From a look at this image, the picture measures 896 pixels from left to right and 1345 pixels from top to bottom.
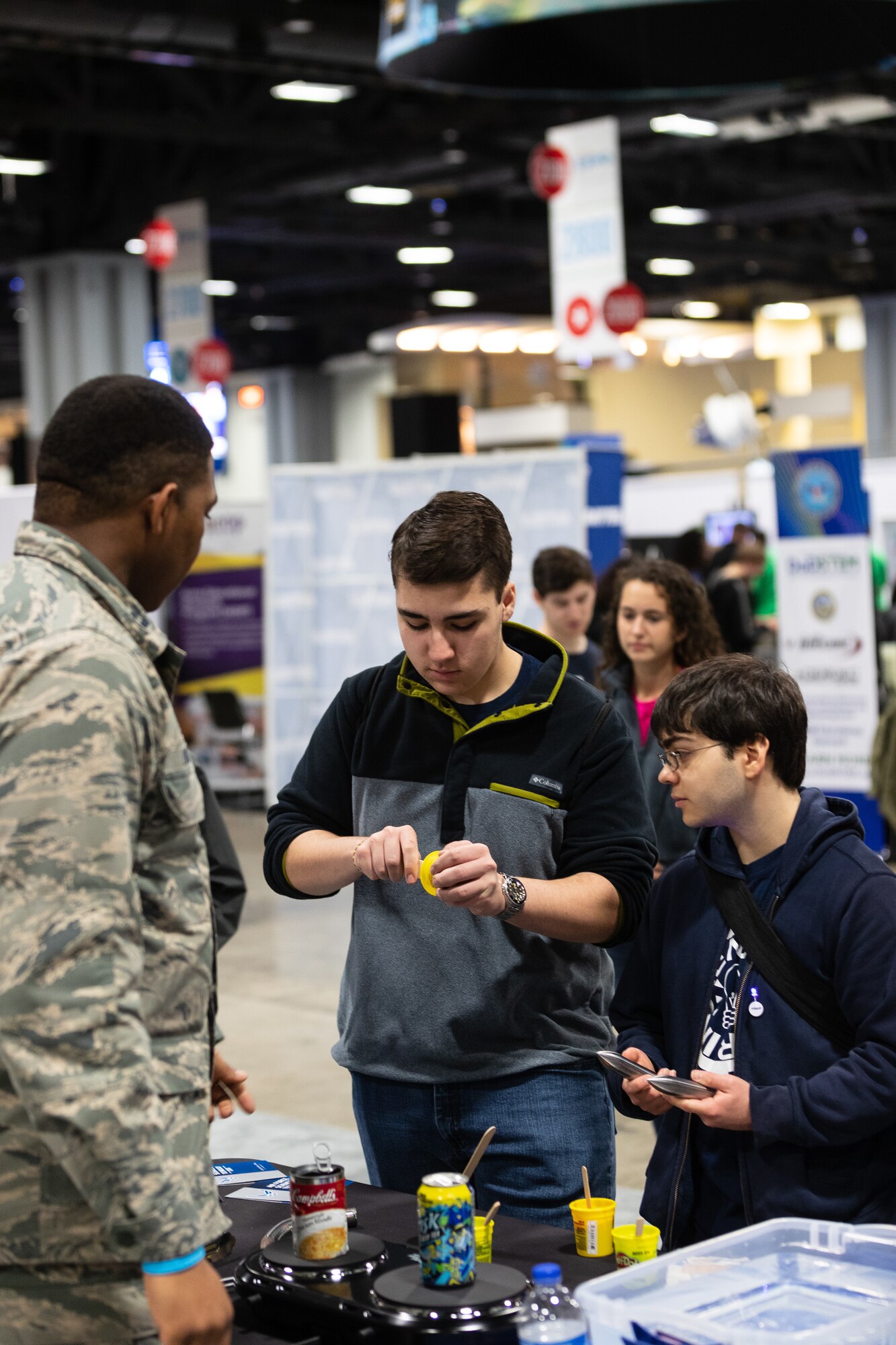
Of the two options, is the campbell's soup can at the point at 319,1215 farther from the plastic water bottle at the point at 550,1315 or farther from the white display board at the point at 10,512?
the white display board at the point at 10,512

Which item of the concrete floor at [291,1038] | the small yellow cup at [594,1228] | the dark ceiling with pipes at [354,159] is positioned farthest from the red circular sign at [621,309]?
the small yellow cup at [594,1228]

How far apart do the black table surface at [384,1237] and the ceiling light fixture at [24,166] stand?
1249cm

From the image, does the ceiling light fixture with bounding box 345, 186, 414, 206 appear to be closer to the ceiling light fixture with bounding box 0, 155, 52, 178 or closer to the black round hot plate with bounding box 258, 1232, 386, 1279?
the ceiling light fixture with bounding box 0, 155, 52, 178

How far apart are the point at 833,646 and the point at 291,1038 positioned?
3077mm

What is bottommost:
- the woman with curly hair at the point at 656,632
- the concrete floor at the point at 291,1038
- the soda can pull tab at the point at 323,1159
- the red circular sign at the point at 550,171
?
the concrete floor at the point at 291,1038

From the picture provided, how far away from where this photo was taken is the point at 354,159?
534 inches

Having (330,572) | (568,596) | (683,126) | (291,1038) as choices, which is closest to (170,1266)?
(568,596)

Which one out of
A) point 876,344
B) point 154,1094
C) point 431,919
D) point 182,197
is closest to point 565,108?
point 182,197

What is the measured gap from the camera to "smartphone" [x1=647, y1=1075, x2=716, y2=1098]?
6.34 feet

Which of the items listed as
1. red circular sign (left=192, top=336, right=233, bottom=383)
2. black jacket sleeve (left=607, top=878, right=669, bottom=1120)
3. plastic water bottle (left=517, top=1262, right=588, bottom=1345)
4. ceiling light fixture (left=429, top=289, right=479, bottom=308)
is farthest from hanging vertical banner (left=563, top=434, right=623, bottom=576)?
ceiling light fixture (left=429, top=289, right=479, bottom=308)

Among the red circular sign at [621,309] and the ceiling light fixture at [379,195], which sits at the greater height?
the ceiling light fixture at [379,195]

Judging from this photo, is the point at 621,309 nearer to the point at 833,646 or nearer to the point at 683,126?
the point at 833,646

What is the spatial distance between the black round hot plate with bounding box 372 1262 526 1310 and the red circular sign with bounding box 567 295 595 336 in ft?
26.9

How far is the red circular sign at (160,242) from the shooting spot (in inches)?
479
